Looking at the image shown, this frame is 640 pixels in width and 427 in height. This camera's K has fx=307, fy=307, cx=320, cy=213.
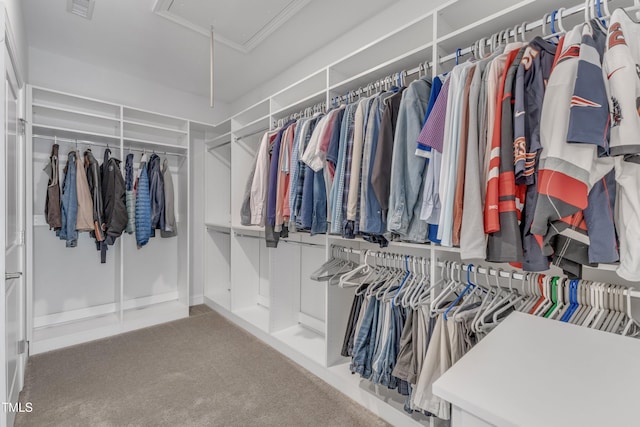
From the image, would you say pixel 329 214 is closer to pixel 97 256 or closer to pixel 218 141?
pixel 218 141

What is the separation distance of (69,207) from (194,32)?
1824 mm

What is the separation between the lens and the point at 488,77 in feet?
4.01

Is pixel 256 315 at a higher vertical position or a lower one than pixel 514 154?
lower

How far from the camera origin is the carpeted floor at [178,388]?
1.73 meters

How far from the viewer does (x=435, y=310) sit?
4.65ft

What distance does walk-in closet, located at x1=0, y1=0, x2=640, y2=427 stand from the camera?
0.95 meters

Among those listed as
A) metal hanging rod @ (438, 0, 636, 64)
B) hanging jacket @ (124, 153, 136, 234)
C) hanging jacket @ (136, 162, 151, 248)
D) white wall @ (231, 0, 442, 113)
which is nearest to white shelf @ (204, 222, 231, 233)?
hanging jacket @ (136, 162, 151, 248)

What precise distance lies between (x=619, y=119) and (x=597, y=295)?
0.66 meters

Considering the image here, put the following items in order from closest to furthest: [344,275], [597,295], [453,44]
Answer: [597,295], [453,44], [344,275]

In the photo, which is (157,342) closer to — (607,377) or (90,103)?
(90,103)

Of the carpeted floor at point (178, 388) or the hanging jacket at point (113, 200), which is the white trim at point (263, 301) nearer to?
the carpeted floor at point (178, 388)

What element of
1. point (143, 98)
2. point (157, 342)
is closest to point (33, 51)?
point (143, 98)

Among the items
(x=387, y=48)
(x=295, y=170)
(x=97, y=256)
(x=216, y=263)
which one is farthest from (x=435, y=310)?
(x=97, y=256)

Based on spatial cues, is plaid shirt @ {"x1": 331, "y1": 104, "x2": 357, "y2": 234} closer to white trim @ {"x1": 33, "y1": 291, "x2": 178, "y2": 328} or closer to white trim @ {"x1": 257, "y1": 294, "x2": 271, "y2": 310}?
white trim @ {"x1": 257, "y1": 294, "x2": 271, "y2": 310}
